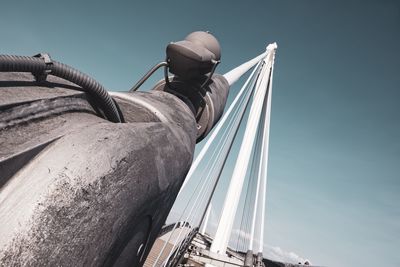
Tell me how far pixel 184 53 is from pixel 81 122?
151cm

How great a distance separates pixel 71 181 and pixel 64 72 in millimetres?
670

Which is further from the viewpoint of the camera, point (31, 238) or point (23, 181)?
point (23, 181)

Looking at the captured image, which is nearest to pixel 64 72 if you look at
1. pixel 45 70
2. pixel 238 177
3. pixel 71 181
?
pixel 45 70

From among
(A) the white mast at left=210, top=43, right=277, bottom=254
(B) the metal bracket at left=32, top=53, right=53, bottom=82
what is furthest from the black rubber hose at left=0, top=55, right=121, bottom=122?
(A) the white mast at left=210, top=43, right=277, bottom=254

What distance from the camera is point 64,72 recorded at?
1424 mm

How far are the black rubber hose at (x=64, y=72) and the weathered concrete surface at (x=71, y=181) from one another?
0.20 ft

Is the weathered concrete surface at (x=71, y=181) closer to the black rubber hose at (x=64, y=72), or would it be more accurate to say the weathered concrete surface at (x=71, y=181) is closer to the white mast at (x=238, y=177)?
the black rubber hose at (x=64, y=72)

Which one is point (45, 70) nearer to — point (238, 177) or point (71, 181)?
point (71, 181)

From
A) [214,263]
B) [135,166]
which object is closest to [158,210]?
[135,166]

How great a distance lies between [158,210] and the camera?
4.93ft

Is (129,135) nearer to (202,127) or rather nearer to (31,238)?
(31,238)

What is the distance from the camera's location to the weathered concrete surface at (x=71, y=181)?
0.88 m

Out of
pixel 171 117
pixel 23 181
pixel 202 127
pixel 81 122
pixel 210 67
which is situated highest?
pixel 210 67

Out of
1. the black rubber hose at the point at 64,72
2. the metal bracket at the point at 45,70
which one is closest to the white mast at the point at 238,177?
the black rubber hose at the point at 64,72
